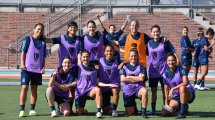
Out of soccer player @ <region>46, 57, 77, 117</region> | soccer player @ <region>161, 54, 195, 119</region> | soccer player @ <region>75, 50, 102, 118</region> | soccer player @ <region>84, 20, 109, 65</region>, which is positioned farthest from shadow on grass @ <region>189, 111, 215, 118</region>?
soccer player @ <region>46, 57, 77, 117</region>

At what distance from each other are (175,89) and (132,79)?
0.80 meters

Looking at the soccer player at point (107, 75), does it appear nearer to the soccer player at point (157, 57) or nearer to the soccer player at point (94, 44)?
the soccer player at point (94, 44)

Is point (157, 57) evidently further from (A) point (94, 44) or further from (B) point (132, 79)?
(A) point (94, 44)

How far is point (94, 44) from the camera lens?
11.2 m

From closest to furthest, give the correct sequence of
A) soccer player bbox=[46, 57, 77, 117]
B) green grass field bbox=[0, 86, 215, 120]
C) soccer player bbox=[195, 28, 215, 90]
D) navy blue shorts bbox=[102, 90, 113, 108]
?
green grass field bbox=[0, 86, 215, 120] → soccer player bbox=[46, 57, 77, 117] → navy blue shorts bbox=[102, 90, 113, 108] → soccer player bbox=[195, 28, 215, 90]

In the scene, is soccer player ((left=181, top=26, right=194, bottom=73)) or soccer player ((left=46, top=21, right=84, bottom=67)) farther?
soccer player ((left=181, top=26, right=194, bottom=73))

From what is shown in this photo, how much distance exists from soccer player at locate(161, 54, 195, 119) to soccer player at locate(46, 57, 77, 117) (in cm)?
172

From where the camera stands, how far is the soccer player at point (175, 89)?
10461 millimetres

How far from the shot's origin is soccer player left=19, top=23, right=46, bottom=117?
427 inches

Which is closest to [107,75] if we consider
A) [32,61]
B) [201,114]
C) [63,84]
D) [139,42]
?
[63,84]

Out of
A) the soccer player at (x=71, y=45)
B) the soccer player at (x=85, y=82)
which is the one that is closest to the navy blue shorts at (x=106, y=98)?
the soccer player at (x=85, y=82)

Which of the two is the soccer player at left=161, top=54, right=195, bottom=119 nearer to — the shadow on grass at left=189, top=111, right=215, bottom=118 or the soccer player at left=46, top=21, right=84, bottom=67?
the shadow on grass at left=189, top=111, right=215, bottom=118

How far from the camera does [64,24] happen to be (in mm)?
28000

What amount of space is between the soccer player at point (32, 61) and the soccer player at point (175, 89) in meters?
2.38
